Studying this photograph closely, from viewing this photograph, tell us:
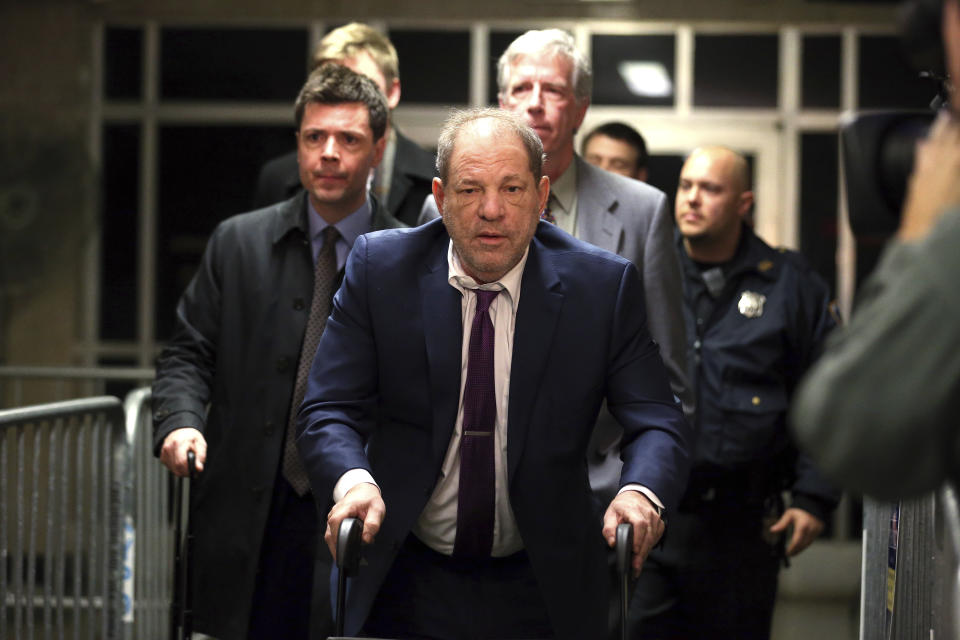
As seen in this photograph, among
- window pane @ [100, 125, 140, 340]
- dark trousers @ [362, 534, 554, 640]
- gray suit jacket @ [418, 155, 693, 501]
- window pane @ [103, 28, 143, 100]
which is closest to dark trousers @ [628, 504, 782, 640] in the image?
gray suit jacket @ [418, 155, 693, 501]

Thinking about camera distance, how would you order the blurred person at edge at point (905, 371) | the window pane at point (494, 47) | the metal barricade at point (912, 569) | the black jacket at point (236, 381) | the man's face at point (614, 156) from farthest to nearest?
1. the window pane at point (494, 47)
2. the man's face at point (614, 156)
3. the black jacket at point (236, 381)
4. the metal barricade at point (912, 569)
5. the blurred person at edge at point (905, 371)

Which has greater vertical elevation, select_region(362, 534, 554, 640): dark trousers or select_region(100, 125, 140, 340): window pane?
select_region(100, 125, 140, 340): window pane

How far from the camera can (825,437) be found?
1524 millimetres

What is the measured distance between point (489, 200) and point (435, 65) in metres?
6.26

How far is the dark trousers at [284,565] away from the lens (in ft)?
11.9

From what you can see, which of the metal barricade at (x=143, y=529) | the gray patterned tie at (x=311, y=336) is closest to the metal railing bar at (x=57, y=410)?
the metal barricade at (x=143, y=529)

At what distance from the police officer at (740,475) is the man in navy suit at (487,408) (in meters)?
1.61

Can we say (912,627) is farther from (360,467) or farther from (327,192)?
(327,192)

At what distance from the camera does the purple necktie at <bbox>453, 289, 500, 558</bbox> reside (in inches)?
109

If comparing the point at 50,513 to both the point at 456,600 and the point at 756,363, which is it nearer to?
the point at 456,600

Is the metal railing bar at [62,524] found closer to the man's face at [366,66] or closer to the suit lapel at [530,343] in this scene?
the man's face at [366,66]

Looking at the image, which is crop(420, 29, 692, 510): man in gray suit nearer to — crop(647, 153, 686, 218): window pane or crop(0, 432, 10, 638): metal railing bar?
crop(0, 432, 10, 638): metal railing bar

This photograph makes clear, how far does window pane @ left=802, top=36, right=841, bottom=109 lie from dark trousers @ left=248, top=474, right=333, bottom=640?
5.95 metres

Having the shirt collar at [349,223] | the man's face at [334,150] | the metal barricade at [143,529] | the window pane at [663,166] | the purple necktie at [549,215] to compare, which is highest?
the window pane at [663,166]
